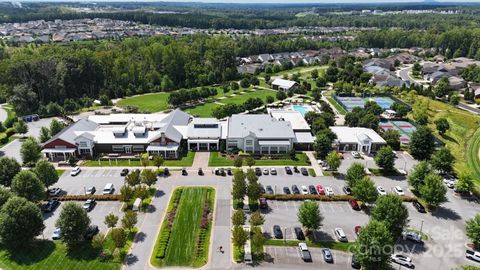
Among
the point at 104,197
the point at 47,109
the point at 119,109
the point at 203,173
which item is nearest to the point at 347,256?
the point at 203,173

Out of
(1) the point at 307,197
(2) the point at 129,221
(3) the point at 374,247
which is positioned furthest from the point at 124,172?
(3) the point at 374,247

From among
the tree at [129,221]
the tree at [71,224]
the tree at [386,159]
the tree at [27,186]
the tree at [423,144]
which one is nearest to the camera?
the tree at [71,224]

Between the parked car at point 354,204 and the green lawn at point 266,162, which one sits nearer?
the parked car at point 354,204

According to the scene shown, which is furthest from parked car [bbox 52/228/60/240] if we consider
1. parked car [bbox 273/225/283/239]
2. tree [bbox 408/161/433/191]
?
tree [bbox 408/161/433/191]

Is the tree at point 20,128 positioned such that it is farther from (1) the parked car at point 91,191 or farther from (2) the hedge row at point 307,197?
(2) the hedge row at point 307,197

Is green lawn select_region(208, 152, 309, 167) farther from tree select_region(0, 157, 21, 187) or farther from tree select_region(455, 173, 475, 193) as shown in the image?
tree select_region(0, 157, 21, 187)

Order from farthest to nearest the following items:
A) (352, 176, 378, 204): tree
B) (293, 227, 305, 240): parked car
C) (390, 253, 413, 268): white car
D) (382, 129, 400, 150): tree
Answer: (382, 129, 400, 150): tree, (352, 176, 378, 204): tree, (293, 227, 305, 240): parked car, (390, 253, 413, 268): white car

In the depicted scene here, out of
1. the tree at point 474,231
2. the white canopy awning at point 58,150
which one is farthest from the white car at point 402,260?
the white canopy awning at point 58,150
